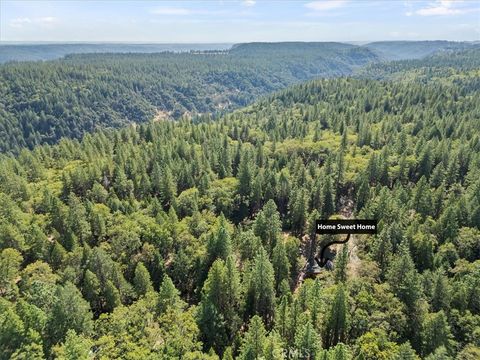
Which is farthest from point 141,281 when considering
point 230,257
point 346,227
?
point 346,227

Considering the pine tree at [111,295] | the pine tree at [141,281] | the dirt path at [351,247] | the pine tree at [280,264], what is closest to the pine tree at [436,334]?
the dirt path at [351,247]

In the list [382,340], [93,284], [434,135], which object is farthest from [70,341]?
[434,135]

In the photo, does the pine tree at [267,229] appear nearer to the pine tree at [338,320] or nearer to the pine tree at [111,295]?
the pine tree at [338,320]

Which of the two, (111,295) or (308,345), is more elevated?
(308,345)

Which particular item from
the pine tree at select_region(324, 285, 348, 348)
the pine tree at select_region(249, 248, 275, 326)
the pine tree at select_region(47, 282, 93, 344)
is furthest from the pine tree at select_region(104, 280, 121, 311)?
the pine tree at select_region(324, 285, 348, 348)

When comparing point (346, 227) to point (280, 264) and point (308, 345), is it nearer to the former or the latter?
point (280, 264)

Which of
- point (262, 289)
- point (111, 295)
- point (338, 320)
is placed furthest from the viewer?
point (111, 295)

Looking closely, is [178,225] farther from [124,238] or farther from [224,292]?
[224,292]

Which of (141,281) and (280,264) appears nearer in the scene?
(141,281)

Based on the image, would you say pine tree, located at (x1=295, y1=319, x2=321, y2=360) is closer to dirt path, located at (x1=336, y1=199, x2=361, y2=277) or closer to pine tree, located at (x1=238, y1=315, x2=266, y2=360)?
Result: pine tree, located at (x1=238, y1=315, x2=266, y2=360)
